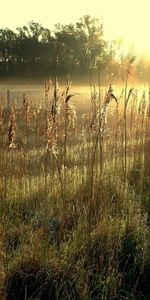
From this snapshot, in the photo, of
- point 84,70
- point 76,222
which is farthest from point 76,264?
point 84,70

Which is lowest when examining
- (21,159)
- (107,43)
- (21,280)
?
(21,280)

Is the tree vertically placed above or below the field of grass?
above

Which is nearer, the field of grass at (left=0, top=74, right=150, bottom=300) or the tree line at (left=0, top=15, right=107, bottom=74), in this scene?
the field of grass at (left=0, top=74, right=150, bottom=300)

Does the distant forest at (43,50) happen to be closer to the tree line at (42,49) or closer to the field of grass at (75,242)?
the tree line at (42,49)

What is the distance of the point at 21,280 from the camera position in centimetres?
334

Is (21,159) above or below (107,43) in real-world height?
below

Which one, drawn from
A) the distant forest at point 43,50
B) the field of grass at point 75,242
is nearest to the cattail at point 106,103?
the field of grass at point 75,242

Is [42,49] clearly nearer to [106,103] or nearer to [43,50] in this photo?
[43,50]

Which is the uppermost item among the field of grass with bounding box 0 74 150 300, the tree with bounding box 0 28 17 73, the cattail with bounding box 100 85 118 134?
the tree with bounding box 0 28 17 73

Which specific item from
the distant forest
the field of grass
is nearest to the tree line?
the distant forest

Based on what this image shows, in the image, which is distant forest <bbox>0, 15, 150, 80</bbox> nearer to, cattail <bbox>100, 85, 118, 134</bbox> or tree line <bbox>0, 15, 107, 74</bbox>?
tree line <bbox>0, 15, 107, 74</bbox>

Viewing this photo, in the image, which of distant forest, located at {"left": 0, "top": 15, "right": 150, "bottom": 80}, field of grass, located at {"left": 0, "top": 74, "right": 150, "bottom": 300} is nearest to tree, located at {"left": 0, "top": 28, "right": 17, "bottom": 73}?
distant forest, located at {"left": 0, "top": 15, "right": 150, "bottom": 80}

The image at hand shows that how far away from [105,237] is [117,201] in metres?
0.72

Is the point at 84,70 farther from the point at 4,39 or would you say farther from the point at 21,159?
the point at 21,159
